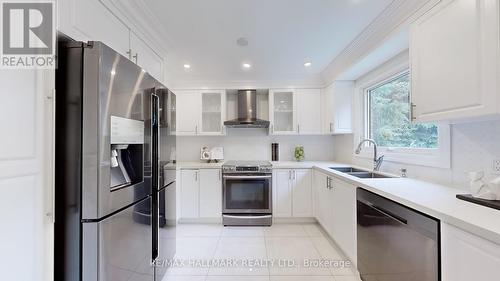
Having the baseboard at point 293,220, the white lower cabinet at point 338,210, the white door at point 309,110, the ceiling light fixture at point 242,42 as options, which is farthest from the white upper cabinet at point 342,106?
the ceiling light fixture at point 242,42

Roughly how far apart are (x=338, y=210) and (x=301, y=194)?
1.03 meters

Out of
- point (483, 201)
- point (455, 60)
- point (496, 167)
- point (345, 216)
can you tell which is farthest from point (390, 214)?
point (455, 60)

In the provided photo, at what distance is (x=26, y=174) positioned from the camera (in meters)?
0.94

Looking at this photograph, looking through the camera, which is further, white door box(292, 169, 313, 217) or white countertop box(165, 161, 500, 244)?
white door box(292, 169, 313, 217)

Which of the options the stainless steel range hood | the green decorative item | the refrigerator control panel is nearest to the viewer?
the refrigerator control panel

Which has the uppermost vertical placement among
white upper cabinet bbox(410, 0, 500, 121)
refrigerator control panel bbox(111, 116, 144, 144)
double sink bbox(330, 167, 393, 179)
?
white upper cabinet bbox(410, 0, 500, 121)

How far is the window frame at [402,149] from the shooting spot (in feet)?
6.12

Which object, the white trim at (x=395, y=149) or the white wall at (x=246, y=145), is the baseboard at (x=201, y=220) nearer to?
the white wall at (x=246, y=145)

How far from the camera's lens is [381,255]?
5.52 feet

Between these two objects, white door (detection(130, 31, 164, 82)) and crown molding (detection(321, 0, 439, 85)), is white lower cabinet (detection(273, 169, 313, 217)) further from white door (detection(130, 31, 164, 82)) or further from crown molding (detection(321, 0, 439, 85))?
white door (detection(130, 31, 164, 82))

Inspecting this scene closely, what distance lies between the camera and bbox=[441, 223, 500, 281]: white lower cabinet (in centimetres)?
91

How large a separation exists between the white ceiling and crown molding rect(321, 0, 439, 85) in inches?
2.4

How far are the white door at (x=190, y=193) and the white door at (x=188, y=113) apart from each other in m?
0.75

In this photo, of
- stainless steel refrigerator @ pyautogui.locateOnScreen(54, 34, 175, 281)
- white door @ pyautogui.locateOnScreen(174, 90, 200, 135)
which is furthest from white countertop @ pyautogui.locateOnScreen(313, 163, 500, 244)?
white door @ pyautogui.locateOnScreen(174, 90, 200, 135)
